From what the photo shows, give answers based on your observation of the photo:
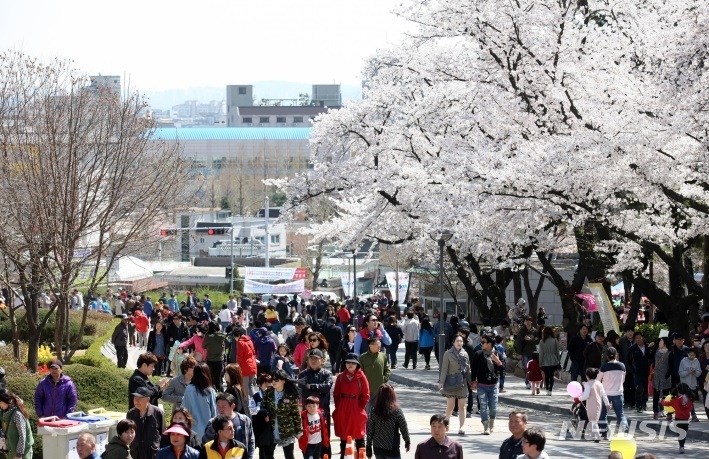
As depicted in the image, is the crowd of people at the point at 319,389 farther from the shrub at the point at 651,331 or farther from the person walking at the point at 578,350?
the shrub at the point at 651,331

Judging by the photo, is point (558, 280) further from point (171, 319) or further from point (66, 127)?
point (66, 127)

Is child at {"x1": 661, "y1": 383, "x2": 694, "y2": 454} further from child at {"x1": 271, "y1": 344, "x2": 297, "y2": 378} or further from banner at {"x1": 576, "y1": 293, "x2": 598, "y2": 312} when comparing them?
banner at {"x1": 576, "y1": 293, "x2": 598, "y2": 312}

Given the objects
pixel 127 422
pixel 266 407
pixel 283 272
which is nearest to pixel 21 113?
pixel 266 407

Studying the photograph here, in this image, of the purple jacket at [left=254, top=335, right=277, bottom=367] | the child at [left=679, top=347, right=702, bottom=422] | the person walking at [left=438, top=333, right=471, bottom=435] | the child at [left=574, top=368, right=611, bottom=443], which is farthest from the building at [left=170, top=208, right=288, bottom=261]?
the child at [left=574, top=368, right=611, bottom=443]

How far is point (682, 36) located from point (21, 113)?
44.3ft

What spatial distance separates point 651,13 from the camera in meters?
25.3

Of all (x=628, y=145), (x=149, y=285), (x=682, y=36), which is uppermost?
(x=682, y=36)

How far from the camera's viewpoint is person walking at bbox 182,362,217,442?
13523 millimetres

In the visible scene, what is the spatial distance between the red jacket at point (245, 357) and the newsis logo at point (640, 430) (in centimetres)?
502

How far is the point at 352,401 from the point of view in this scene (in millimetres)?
14969

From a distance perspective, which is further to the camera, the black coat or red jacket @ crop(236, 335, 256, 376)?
the black coat

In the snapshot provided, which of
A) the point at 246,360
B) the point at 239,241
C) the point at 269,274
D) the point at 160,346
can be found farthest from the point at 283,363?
the point at 239,241

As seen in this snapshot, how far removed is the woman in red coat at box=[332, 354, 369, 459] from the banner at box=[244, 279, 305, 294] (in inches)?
1450

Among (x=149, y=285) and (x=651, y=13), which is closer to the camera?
(x=651, y=13)
